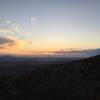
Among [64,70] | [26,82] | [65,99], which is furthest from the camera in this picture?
[26,82]

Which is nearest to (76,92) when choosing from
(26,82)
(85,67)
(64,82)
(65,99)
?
(65,99)

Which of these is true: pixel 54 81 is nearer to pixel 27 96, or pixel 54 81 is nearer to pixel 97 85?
pixel 27 96

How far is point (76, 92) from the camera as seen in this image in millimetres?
40625

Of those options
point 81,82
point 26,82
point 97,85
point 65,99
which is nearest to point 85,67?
point 81,82

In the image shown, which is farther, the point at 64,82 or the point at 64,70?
the point at 64,70

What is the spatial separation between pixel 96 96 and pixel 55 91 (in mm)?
9847

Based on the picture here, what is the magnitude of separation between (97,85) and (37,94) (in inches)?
481

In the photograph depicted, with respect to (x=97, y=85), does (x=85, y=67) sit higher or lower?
higher

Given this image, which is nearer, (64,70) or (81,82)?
(81,82)

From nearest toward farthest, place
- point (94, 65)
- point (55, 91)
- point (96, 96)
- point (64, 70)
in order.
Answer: point (96, 96), point (55, 91), point (94, 65), point (64, 70)

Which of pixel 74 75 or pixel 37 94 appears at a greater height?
pixel 74 75

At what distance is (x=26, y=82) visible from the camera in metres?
66.1

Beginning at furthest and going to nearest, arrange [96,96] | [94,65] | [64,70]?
[64,70], [94,65], [96,96]

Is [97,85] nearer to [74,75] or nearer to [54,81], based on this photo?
[74,75]
